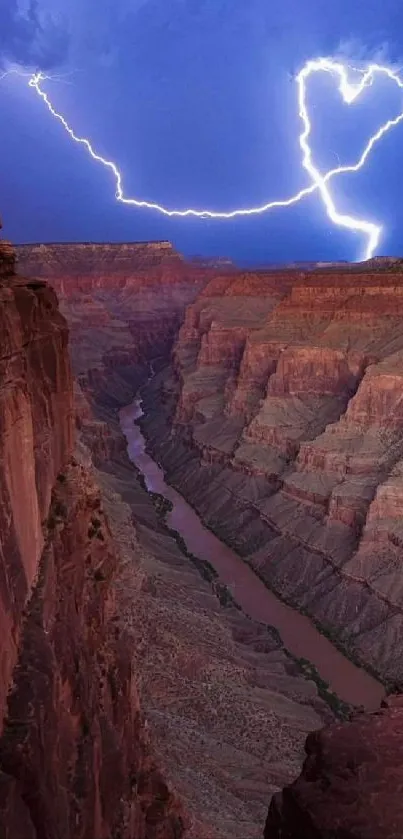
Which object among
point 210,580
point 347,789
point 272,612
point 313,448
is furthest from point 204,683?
point 313,448

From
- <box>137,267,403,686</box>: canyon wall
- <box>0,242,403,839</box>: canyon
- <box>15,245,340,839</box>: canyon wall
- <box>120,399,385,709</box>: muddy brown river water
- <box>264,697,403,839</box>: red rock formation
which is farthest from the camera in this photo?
<box>137,267,403,686</box>: canyon wall

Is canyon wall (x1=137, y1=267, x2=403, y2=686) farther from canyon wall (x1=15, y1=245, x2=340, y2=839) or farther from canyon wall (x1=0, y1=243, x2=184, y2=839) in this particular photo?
canyon wall (x1=0, y1=243, x2=184, y2=839)

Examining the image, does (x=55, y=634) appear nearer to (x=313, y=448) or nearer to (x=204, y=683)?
(x=204, y=683)

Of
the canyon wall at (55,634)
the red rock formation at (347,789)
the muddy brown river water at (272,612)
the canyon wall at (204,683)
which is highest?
the canyon wall at (55,634)

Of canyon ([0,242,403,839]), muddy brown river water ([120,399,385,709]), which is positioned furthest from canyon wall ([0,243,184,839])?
muddy brown river water ([120,399,385,709])

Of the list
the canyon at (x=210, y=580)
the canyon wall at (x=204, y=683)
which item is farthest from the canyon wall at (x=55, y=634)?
the canyon wall at (x=204, y=683)

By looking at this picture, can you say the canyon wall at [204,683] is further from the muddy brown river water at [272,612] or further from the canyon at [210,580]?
the muddy brown river water at [272,612]
